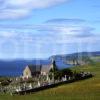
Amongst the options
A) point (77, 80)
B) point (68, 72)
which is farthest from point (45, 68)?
point (77, 80)

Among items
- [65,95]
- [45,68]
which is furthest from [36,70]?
[65,95]

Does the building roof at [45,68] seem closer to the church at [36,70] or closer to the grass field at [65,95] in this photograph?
the church at [36,70]

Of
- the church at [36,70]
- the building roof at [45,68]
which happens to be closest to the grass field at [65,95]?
the building roof at [45,68]

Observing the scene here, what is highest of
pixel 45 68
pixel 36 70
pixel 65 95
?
pixel 45 68

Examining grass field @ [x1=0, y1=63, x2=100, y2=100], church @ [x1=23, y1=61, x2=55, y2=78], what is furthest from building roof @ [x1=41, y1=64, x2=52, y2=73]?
grass field @ [x1=0, y1=63, x2=100, y2=100]

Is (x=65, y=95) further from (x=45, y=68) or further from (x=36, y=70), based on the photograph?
(x=36, y=70)

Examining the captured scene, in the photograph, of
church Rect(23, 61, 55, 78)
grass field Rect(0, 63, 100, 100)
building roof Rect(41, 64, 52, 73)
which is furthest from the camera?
church Rect(23, 61, 55, 78)

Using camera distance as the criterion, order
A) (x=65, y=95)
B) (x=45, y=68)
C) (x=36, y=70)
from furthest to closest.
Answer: (x=36, y=70) < (x=45, y=68) < (x=65, y=95)

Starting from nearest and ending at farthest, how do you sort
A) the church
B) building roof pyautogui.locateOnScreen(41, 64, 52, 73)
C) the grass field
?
the grass field
building roof pyautogui.locateOnScreen(41, 64, 52, 73)
the church

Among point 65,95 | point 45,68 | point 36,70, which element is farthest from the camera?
point 36,70

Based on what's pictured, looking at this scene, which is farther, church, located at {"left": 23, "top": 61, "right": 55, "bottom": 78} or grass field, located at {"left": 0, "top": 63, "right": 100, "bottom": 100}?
church, located at {"left": 23, "top": 61, "right": 55, "bottom": 78}

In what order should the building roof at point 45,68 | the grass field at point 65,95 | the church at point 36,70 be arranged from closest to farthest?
the grass field at point 65,95 < the building roof at point 45,68 < the church at point 36,70

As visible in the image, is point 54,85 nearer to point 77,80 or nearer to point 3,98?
point 77,80

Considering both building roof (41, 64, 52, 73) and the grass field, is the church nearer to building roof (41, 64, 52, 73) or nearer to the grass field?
building roof (41, 64, 52, 73)
